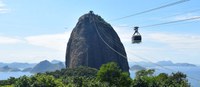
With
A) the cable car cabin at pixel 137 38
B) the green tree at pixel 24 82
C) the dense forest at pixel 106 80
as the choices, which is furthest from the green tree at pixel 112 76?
the cable car cabin at pixel 137 38

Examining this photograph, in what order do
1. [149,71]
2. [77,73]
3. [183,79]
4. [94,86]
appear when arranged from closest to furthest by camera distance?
[94,86], [183,79], [149,71], [77,73]

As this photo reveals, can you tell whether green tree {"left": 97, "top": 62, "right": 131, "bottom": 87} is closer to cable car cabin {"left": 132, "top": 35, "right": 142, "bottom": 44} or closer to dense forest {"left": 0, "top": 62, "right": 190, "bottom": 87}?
dense forest {"left": 0, "top": 62, "right": 190, "bottom": 87}

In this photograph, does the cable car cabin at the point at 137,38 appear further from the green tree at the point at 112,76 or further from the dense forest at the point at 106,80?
the green tree at the point at 112,76

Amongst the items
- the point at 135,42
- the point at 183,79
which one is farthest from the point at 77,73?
the point at 135,42

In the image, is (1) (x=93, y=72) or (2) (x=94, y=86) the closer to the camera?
(2) (x=94, y=86)

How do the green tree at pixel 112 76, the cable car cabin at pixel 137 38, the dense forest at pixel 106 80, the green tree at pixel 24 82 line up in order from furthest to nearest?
the green tree at pixel 112 76 → the green tree at pixel 24 82 → the dense forest at pixel 106 80 → the cable car cabin at pixel 137 38

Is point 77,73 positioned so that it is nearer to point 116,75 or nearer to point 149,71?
point 149,71

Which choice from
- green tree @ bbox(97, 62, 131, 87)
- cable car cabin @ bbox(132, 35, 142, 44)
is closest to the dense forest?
green tree @ bbox(97, 62, 131, 87)

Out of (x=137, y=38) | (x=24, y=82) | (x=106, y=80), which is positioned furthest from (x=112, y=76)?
(x=137, y=38)

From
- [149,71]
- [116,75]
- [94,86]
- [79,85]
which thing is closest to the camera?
[94,86]

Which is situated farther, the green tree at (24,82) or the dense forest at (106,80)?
the green tree at (24,82)
